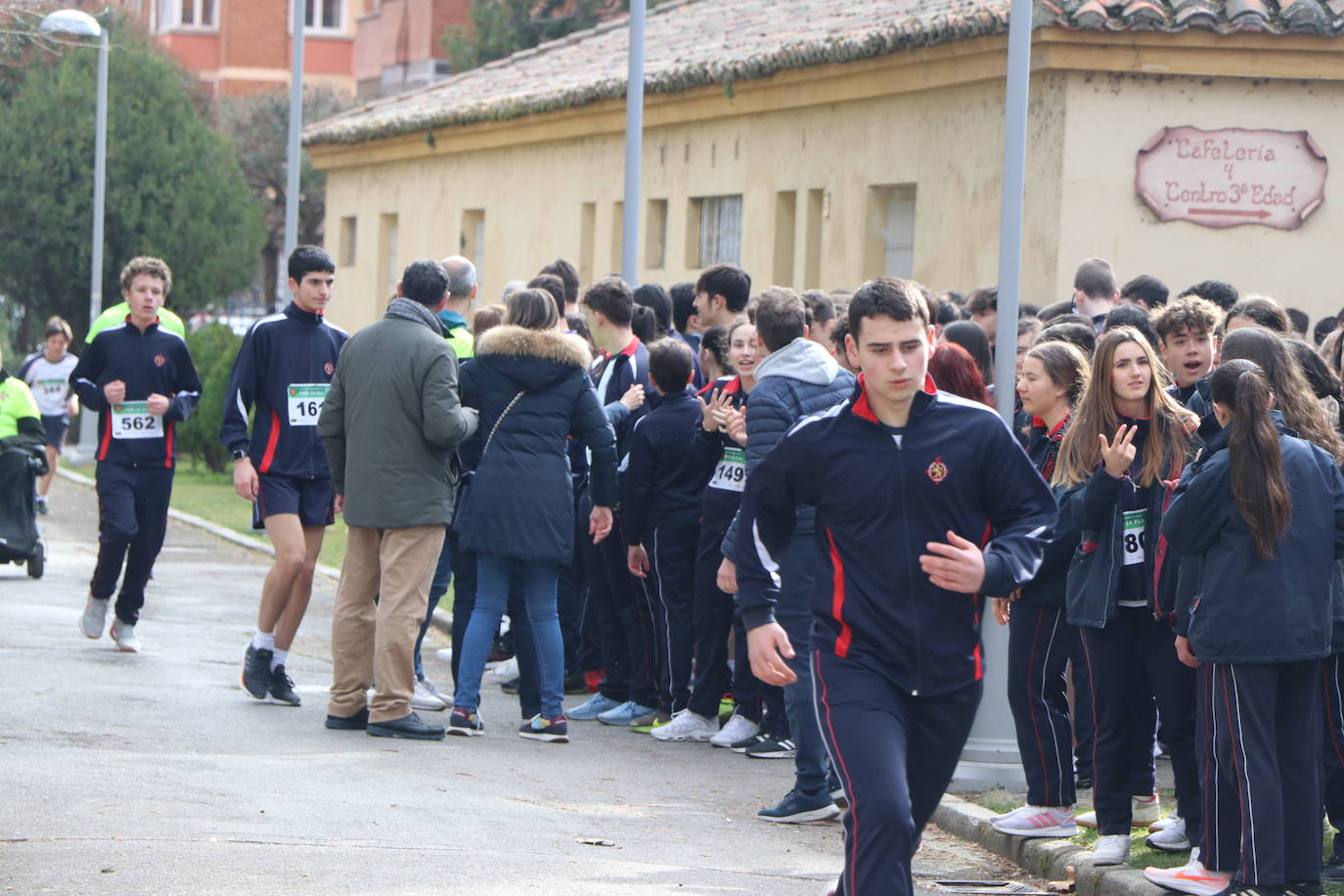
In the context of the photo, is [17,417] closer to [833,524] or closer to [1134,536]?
[1134,536]

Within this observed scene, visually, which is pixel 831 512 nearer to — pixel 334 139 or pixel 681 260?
pixel 681 260

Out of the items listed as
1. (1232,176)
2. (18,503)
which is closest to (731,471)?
(1232,176)

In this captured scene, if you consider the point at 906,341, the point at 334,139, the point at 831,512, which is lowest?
the point at 831,512

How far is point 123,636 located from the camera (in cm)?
1252

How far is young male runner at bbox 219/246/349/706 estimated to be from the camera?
35.1 feet

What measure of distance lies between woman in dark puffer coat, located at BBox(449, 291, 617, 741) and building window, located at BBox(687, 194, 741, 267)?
11527mm

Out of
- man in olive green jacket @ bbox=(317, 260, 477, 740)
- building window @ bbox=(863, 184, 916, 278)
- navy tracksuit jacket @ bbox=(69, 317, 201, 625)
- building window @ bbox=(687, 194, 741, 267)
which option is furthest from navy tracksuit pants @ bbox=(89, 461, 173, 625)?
building window @ bbox=(687, 194, 741, 267)

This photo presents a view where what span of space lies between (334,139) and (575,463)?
21.7 meters

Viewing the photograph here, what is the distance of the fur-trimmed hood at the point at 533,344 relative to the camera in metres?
10.1

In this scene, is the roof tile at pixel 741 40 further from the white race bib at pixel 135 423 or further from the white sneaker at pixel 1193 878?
the white sneaker at pixel 1193 878

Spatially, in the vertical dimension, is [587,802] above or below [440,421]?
below

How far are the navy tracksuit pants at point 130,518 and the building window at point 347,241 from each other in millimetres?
21561

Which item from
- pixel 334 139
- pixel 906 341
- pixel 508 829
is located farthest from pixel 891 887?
pixel 334 139

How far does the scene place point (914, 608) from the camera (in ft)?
19.4
